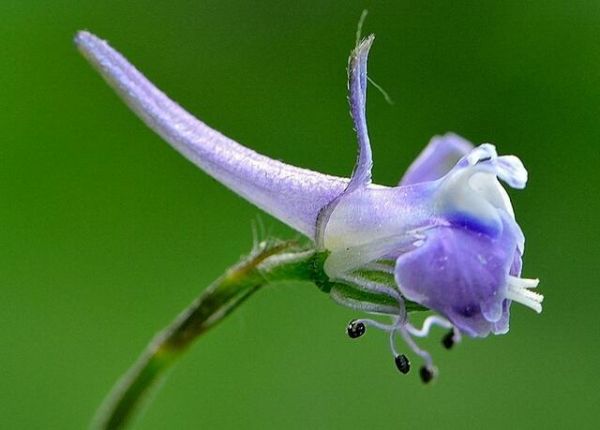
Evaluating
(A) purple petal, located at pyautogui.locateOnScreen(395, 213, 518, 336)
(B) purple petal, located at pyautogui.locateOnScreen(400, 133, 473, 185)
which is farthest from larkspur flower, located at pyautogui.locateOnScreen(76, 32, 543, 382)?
(B) purple petal, located at pyautogui.locateOnScreen(400, 133, 473, 185)

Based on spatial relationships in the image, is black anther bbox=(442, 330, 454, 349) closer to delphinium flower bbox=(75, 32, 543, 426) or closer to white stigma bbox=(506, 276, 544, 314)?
delphinium flower bbox=(75, 32, 543, 426)

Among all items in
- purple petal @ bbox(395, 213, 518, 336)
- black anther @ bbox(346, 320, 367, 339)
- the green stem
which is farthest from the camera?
the green stem

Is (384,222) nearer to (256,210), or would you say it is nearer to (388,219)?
(388,219)

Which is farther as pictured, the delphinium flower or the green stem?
the green stem

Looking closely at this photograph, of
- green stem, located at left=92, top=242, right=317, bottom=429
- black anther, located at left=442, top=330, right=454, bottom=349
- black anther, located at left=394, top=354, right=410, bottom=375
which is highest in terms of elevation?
green stem, located at left=92, top=242, right=317, bottom=429

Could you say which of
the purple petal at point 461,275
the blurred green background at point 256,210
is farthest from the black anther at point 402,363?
the blurred green background at point 256,210

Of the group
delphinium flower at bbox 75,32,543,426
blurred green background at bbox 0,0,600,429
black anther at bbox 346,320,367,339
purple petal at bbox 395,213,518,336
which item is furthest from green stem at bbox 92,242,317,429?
blurred green background at bbox 0,0,600,429

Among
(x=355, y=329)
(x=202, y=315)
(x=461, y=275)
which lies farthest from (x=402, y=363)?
(x=202, y=315)

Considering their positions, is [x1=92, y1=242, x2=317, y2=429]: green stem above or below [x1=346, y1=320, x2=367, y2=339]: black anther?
above

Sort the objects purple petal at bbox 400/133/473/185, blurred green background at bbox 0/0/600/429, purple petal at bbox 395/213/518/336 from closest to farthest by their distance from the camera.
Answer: purple petal at bbox 395/213/518/336 → purple petal at bbox 400/133/473/185 → blurred green background at bbox 0/0/600/429
